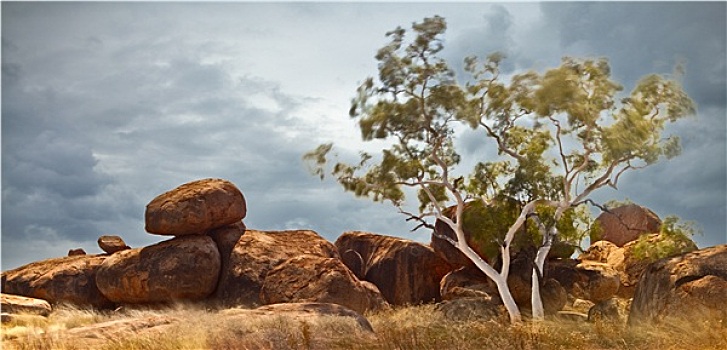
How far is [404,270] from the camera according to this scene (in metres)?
31.3

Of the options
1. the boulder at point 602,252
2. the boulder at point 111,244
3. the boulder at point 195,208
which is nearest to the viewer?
the boulder at point 195,208

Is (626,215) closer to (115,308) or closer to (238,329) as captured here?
(115,308)

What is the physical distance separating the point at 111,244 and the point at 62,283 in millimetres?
2707

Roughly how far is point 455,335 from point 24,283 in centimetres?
2283

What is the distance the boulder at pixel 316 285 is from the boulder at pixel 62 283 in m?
7.51

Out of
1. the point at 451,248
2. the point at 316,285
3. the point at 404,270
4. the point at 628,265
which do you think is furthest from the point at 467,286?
the point at 316,285

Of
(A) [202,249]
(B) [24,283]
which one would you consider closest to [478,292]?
(A) [202,249]

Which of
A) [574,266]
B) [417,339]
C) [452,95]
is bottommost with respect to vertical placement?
[417,339]

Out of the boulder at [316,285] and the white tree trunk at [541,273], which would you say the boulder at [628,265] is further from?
the boulder at [316,285]

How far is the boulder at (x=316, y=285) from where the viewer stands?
2428 centimetres

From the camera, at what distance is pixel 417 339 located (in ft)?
37.3

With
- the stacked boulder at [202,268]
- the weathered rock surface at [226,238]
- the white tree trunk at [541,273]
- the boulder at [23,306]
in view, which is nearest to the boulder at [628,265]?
the white tree trunk at [541,273]

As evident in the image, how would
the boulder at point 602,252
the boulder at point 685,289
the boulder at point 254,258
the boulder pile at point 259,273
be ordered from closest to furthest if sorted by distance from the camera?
1. the boulder at point 685,289
2. the boulder pile at point 259,273
3. the boulder at point 254,258
4. the boulder at point 602,252

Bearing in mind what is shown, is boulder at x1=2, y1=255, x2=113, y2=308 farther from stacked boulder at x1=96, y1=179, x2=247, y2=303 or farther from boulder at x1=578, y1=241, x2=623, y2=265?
boulder at x1=578, y1=241, x2=623, y2=265
